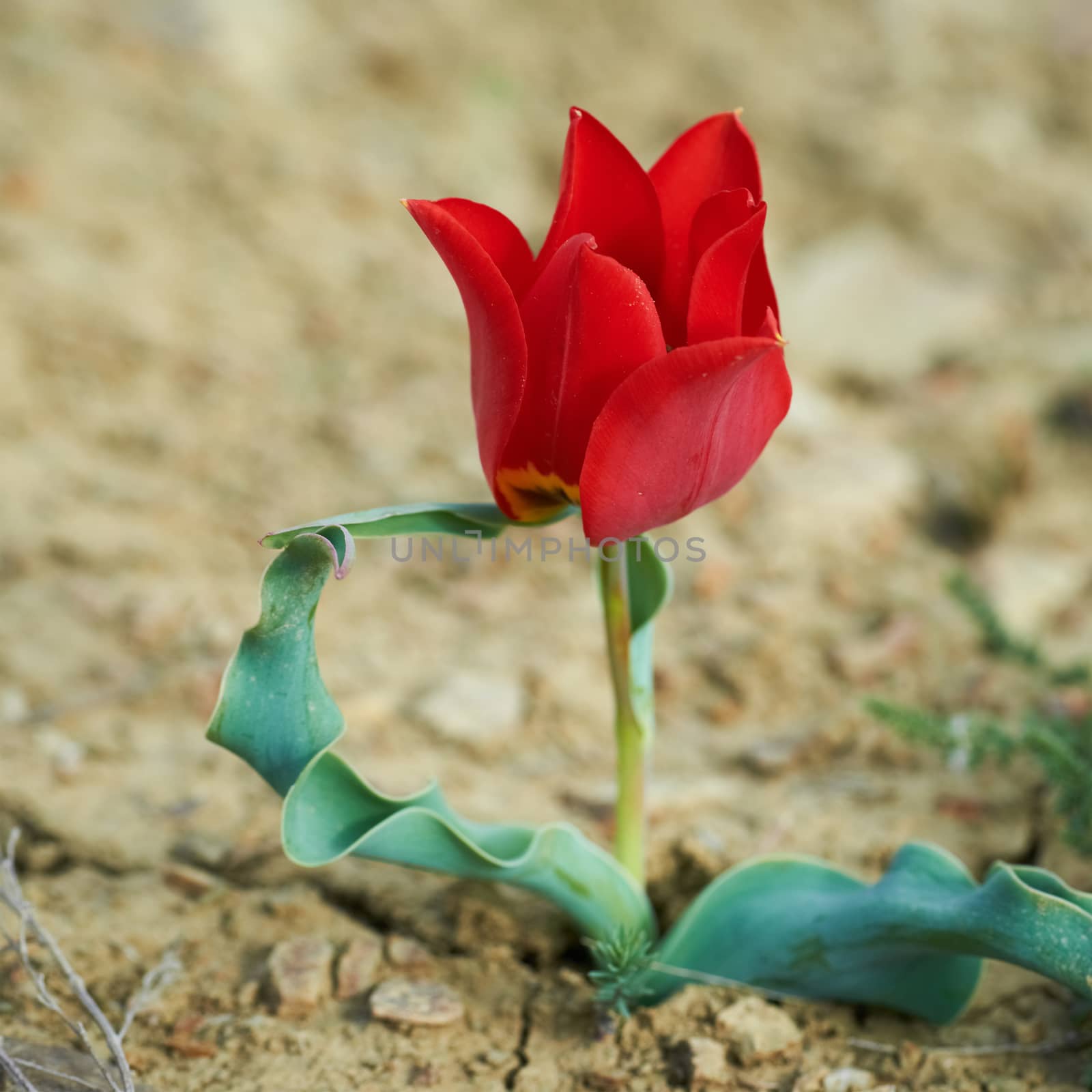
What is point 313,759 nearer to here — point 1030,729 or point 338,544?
point 338,544

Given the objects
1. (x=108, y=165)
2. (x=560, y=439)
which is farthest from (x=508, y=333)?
(x=108, y=165)

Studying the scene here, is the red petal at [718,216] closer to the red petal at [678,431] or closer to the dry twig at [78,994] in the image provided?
the red petal at [678,431]

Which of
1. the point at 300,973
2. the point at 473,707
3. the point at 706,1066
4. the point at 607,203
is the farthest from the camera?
the point at 473,707

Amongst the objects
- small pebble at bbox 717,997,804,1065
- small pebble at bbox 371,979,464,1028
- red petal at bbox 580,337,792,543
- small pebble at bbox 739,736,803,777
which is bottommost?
small pebble at bbox 371,979,464,1028

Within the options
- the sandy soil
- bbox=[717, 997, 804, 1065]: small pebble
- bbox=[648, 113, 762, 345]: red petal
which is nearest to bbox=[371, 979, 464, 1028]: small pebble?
the sandy soil

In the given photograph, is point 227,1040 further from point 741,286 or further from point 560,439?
point 741,286

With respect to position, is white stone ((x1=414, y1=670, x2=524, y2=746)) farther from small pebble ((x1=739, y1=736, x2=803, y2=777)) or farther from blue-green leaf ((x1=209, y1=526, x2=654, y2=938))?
blue-green leaf ((x1=209, y1=526, x2=654, y2=938))

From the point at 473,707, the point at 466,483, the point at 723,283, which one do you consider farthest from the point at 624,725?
the point at 466,483
